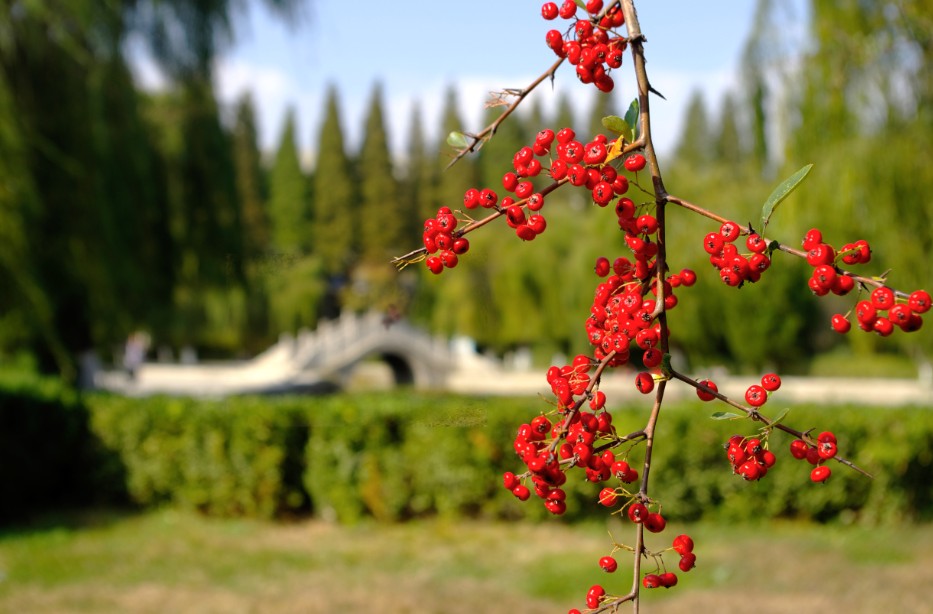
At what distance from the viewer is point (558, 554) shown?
23.8 feet

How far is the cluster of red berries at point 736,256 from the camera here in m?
0.80

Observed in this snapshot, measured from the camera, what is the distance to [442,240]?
2.88 feet

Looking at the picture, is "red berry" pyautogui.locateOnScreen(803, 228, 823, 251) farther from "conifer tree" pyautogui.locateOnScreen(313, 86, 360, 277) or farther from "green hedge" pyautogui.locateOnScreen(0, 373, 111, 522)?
"green hedge" pyautogui.locateOnScreen(0, 373, 111, 522)

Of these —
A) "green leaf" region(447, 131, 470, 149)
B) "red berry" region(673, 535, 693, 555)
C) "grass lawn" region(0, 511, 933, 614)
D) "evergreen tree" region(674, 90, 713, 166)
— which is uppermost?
"evergreen tree" region(674, 90, 713, 166)

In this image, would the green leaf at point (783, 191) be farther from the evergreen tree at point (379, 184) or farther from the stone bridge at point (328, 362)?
the stone bridge at point (328, 362)

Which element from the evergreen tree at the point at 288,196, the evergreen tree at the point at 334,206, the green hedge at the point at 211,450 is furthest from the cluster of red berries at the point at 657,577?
the evergreen tree at the point at 288,196

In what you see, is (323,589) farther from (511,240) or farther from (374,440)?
(511,240)

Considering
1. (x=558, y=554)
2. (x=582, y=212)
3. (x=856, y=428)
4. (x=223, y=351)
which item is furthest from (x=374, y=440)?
(x=223, y=351)

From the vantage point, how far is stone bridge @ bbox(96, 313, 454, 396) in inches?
928

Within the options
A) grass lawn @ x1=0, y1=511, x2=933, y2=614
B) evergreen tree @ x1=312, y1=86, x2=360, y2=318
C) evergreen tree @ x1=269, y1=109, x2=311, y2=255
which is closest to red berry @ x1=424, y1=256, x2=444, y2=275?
grass lawn @ x1=0, y1=511, x2=933, y2=614

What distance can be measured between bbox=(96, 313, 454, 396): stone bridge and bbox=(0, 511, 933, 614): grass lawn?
1197 centimetres

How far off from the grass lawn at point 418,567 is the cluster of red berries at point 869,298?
523 cm

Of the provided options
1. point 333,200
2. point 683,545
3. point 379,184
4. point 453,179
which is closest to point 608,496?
point 683,545

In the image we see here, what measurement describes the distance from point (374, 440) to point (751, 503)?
10.8 ft
